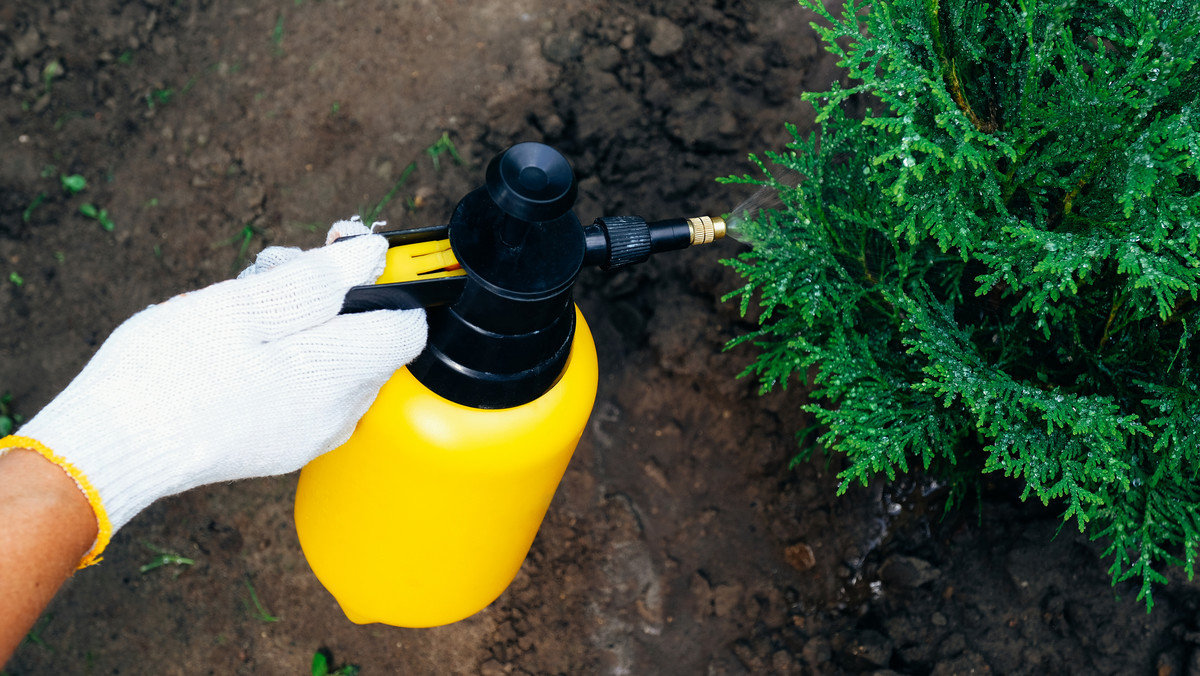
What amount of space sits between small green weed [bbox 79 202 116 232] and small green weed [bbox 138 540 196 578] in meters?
1.49

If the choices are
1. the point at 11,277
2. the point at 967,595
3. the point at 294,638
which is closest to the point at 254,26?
the point at 11,277

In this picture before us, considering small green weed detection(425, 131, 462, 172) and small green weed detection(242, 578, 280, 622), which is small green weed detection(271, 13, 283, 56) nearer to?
small green weed detection(425, 131, 462, 172)

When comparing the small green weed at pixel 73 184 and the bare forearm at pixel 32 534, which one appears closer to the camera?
the bare forearm at pixel 32 534

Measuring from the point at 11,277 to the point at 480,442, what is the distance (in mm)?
3096

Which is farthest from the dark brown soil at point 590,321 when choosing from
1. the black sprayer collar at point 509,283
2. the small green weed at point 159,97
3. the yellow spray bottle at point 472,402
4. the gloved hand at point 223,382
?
the gloved hand at point 223,382

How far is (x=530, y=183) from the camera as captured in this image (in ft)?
4.16

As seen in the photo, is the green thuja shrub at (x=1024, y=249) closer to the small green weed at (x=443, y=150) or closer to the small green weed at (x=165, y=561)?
the small green weed at (x=443, y=150)

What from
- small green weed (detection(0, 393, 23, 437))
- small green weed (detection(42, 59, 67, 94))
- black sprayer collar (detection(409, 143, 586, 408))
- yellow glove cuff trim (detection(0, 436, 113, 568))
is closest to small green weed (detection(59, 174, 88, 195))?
small green weed (detection(42, 59, 67, 94))

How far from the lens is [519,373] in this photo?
1.57m

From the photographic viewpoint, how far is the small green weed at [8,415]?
327 cm

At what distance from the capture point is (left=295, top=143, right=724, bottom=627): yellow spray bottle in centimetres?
140

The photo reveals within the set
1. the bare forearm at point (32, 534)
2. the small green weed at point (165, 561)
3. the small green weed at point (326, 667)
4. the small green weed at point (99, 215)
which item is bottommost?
the small green weed at point (326, 667)

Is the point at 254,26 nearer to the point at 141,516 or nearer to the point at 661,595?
the point at 141,516

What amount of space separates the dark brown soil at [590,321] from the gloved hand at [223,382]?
4.93 feet
